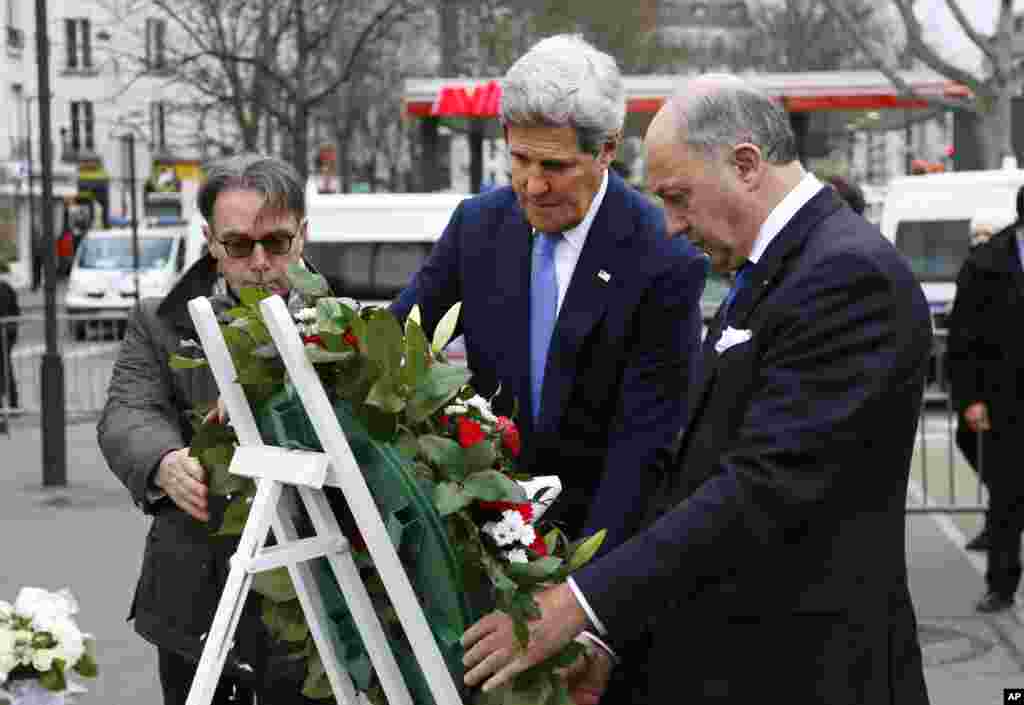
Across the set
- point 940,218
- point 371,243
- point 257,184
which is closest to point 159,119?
point 371,243

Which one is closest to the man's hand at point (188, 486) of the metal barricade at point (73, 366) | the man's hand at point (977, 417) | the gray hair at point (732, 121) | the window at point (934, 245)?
the gray hair at point (732, 121)

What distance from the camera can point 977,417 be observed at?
8781 mm

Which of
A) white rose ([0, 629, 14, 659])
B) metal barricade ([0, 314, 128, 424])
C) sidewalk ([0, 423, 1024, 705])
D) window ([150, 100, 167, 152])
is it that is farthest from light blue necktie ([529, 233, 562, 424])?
window ([150, 100, 167, 152])

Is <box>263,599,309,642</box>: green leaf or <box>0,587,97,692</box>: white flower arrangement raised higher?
<box>263,599,309,642</box>: green leaf

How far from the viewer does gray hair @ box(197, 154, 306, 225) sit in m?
3.84

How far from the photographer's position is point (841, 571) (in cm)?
282

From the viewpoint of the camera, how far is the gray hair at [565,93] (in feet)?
10.9

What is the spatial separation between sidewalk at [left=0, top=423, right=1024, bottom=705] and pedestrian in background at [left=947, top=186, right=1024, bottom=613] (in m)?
0.28

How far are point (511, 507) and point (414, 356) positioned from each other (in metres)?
0.28

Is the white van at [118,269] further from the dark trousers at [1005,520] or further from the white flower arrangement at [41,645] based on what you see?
the white flower arrangement at [41,645]

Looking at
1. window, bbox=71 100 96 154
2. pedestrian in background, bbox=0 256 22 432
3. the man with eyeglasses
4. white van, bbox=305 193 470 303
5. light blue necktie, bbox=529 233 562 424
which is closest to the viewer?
light blue necktie, bbox=529 233 562 424

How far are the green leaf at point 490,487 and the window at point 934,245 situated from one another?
52.6ft

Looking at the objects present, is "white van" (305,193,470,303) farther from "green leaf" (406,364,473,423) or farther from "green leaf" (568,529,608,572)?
"green leaf" (406,364,473,423)

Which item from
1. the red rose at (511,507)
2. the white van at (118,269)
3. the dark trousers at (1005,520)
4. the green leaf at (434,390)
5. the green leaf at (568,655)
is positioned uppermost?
the green leaf at (434,390)
